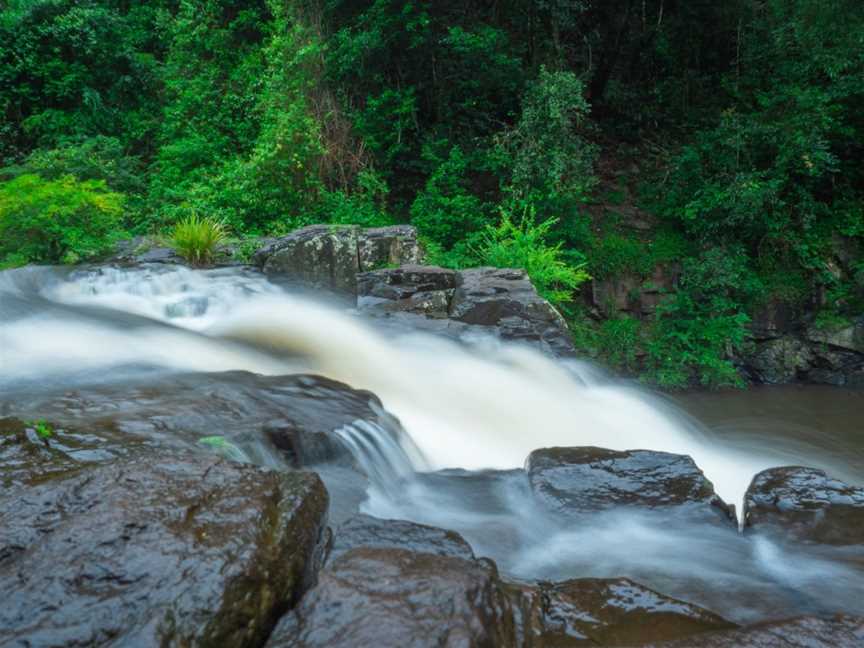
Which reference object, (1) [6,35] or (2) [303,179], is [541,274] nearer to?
→ (2) [303,179]

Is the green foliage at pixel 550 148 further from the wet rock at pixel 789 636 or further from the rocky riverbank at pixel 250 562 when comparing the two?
the wet rock at pixel 789 636

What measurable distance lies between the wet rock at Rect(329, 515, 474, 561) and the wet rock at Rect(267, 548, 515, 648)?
57 centimetres

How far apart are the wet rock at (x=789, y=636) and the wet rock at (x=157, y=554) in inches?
56.4

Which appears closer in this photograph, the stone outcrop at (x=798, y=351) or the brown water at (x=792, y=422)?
the brown water at (x=792, y=422)

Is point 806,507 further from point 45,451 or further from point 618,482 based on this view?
point 45,451

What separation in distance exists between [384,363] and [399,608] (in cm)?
510

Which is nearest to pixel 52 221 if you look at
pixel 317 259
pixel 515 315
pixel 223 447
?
pixel 317 259

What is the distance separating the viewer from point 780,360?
39.2 feet

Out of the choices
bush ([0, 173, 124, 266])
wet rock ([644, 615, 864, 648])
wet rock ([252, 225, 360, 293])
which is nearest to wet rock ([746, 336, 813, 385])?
wet rock ([252, 225, 360, 293])

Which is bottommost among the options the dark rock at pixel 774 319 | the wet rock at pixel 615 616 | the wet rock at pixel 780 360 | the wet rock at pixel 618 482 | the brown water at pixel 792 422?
the brown water at pixel 792 422

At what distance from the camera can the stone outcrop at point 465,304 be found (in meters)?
8.16

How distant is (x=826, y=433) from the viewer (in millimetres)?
9109

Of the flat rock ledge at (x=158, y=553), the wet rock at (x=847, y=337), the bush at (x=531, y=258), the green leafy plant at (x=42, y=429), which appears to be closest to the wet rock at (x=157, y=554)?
the flat rock ledge at (x=158, y=553)

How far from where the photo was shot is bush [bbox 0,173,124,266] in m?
8.66
